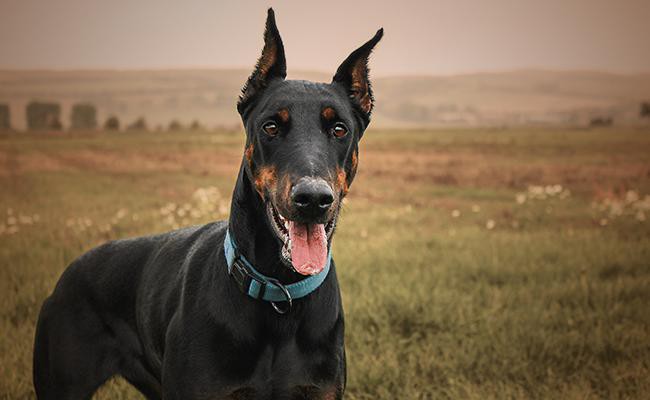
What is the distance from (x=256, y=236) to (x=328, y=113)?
69 cm

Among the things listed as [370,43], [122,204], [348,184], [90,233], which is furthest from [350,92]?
[122,204]

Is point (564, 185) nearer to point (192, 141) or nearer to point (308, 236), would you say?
point (308, 236)

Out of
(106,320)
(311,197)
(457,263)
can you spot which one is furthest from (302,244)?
(457,263)

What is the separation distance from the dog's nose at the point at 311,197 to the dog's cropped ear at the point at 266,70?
2.87ft

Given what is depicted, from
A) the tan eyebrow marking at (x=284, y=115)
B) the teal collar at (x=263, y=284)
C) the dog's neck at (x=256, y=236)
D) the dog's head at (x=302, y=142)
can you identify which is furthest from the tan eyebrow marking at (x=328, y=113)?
the teal collar at (x=263, y=284)

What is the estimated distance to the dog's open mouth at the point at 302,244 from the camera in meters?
2.70

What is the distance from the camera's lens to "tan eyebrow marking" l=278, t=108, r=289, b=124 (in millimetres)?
2918

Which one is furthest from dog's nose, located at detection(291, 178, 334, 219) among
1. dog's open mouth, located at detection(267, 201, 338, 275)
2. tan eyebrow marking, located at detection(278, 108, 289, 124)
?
tan eyebrow marking, located at detection(278, 108, 289, 124)

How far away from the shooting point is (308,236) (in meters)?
2.74

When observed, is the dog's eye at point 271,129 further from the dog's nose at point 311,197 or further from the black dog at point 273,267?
the dog's nose at point 311,197

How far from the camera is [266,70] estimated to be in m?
3.23

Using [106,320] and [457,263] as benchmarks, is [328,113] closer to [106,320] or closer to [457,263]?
[106,320]

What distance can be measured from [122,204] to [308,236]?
410 inches

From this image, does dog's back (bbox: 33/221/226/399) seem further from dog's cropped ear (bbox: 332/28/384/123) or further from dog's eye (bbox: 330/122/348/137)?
dog's cropped ear (bbox: 332/28/384/123)
